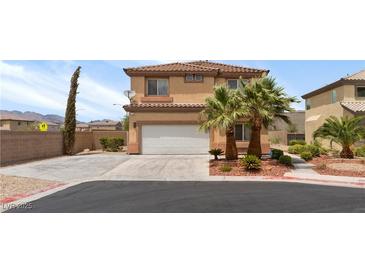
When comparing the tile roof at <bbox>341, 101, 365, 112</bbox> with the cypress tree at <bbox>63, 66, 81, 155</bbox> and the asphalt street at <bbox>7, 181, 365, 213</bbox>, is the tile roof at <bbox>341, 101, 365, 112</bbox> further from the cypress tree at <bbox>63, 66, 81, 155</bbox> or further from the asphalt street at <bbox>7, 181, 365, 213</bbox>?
the cypress tree at <bbox>63, 66, 81, 155</bbox>

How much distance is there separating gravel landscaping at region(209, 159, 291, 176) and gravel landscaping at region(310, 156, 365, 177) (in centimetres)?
175

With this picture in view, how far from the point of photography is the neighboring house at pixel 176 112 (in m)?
22.5

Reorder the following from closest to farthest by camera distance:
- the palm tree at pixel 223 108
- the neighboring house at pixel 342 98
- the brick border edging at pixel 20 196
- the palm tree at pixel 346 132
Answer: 1. the brick border edging at pixel 20 196
2. the palm tree at pixel 223 108
3. the palm tree at pixel 346 132
4. the neighboring house at pixel 342 98

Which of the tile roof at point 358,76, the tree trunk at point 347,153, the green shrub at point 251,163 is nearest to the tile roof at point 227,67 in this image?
the tile roof at point 358,76

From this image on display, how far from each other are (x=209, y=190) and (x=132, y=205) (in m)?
3.27

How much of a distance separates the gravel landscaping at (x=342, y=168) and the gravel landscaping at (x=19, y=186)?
42.5 ft

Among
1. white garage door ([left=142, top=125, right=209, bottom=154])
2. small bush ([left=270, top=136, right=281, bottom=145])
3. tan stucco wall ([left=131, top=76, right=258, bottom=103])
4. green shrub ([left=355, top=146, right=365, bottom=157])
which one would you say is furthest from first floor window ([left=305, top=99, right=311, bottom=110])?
white garage door ([left=142, top=125, right=209, bottom=154])

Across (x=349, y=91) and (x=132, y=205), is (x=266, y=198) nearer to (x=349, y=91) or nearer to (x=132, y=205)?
(x=132, y=205)

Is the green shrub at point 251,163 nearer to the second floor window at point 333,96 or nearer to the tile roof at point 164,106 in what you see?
the tile roof at point 164,106

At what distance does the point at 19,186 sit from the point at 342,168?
50.1 feet

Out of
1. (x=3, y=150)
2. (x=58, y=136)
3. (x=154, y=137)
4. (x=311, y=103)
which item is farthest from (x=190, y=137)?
(x=311, y=103)

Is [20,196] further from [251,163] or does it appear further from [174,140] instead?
[174,140]

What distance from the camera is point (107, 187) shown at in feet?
38.1

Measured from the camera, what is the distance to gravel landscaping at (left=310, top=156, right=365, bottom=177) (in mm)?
14188
